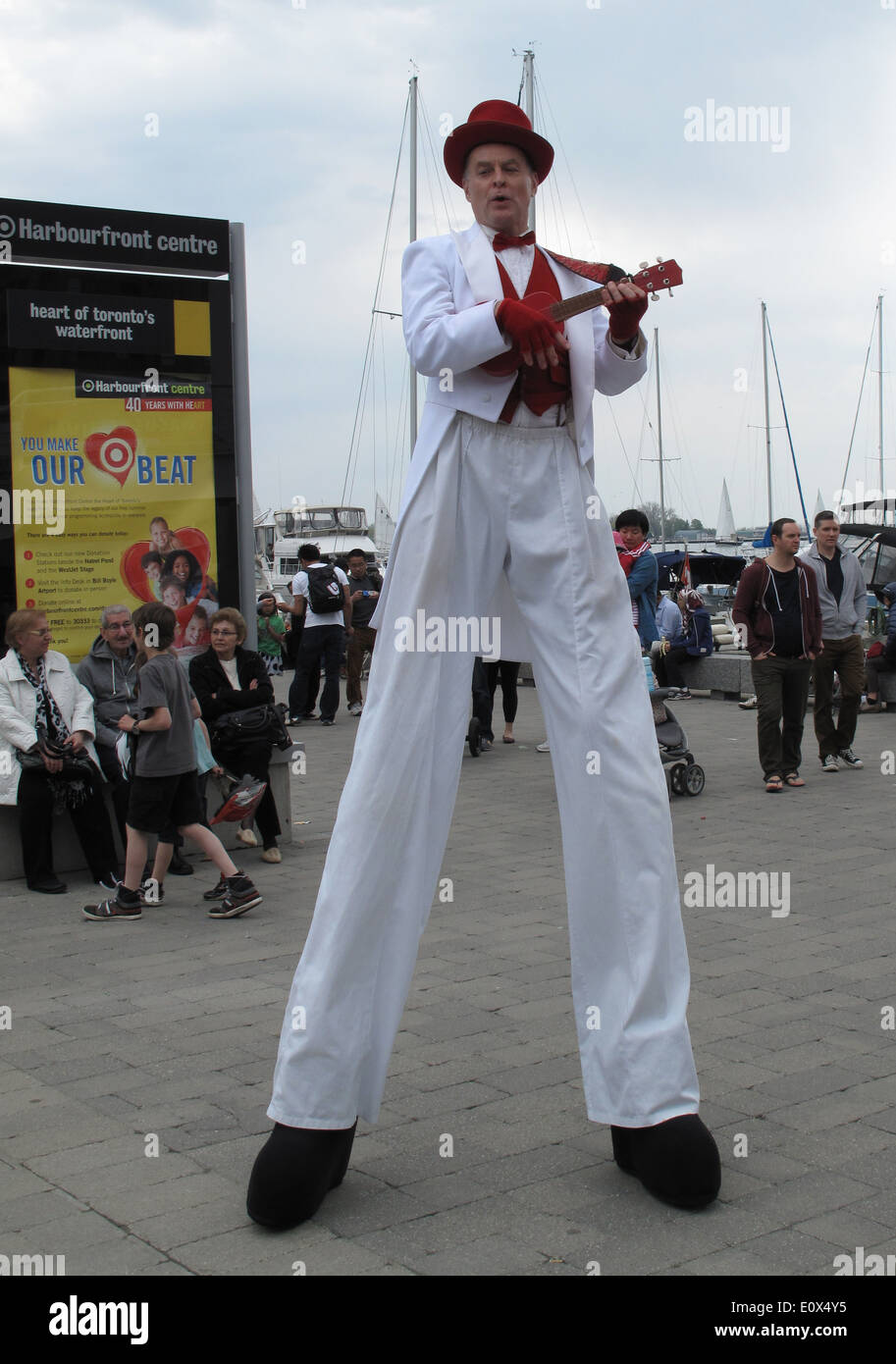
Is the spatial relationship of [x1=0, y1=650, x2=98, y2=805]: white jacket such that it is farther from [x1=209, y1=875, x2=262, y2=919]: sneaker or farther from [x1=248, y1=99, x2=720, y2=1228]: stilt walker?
[x1=248, y1=99, x2=720, y2=1228]: stilt walker

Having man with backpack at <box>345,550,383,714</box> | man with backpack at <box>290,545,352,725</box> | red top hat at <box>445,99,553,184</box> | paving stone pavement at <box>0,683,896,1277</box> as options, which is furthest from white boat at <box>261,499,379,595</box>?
red top hat at <box>445,99,553,184</box>

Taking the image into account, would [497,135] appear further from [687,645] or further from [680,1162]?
[687,645]

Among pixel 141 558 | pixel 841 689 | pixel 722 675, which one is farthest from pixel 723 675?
pixel 141 558

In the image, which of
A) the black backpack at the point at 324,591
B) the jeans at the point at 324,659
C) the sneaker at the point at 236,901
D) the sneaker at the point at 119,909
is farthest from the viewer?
the jeans at the point at 324,659

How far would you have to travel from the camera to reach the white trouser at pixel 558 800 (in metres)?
3.27

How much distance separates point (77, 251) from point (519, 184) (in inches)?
196

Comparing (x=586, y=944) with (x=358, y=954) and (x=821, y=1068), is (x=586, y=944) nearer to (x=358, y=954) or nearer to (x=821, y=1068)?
(x=358, y=954)

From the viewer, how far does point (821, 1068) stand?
4.25 meters

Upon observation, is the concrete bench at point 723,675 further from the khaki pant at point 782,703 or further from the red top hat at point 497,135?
the red top hat at point 497,135

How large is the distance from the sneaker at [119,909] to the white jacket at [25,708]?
98 centimetres

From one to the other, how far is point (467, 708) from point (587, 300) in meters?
1.00

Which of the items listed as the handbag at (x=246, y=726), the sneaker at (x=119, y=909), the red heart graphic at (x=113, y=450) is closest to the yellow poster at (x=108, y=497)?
the red heart graphic at (x=113, y=450)

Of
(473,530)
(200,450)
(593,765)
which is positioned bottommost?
(593,765)
